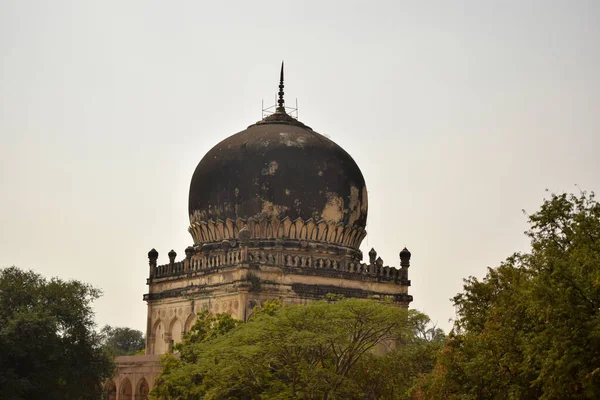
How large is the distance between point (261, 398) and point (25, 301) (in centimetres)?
854

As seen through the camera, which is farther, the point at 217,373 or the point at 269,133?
the point at 269,133

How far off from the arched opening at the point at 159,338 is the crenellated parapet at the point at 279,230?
302cm

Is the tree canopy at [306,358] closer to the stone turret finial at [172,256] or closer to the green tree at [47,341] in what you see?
the green tree at [47,341]

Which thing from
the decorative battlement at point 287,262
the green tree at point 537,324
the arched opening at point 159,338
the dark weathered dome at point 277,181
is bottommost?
the green tree at point 537,324

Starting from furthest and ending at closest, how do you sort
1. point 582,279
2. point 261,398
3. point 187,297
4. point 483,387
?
point 187,297 → point 261,398 → point 483,387 → point 582,279

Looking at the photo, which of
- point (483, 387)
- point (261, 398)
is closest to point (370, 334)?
point (261, 398)

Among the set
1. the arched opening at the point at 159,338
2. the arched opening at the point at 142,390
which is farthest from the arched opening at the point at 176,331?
the arched opening at the point at 142,390

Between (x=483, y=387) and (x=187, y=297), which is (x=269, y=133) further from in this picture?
(x=483, y=387)

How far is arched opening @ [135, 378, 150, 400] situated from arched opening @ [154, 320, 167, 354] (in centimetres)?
182

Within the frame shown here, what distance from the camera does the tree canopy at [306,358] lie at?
2569 cm

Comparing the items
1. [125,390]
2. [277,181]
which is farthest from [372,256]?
[125,390]

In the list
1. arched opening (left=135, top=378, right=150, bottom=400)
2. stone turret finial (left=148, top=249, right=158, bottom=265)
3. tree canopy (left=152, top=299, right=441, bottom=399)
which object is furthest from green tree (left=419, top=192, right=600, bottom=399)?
stone turret finial (left=148, top=249, right=158, bottom=265)

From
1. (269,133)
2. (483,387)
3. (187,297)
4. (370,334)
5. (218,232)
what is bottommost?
(483,387)

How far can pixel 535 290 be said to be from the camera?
17.8m
